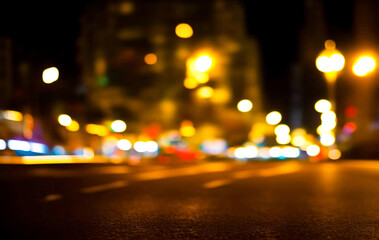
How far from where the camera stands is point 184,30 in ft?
184

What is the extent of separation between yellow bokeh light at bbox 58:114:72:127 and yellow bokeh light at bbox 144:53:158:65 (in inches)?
618

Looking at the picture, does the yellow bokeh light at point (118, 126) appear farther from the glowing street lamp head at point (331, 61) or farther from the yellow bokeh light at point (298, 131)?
the yellow bokeh light at point (298, 131)

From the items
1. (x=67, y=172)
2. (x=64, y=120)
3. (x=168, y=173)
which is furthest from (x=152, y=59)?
(x=168, y=173)

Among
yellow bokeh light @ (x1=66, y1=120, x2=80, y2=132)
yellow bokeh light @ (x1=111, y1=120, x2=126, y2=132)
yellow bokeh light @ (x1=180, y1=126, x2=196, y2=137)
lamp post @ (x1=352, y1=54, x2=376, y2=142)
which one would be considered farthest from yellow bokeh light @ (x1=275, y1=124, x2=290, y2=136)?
yellow bokeh light @ (x1=66, y1=120, x2=80, y2=132)

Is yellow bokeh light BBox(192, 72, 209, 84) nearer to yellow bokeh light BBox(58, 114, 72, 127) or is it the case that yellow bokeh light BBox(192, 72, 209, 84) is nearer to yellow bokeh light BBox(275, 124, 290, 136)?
yellow bokeh light BBox(58, 114, 72, 127)

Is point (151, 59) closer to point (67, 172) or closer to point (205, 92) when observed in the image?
point (205, 92)

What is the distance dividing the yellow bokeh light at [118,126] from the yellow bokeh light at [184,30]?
12094 mm

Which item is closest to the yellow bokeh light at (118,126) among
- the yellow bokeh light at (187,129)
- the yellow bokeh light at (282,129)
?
the yellow bokeh light at (187,129)

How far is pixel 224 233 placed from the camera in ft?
21.2

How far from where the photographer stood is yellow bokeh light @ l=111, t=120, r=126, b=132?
48625mm

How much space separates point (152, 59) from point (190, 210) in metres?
47.2

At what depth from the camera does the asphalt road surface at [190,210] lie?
653 cm

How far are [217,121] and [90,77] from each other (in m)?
14.7

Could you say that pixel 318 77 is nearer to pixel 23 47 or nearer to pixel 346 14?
pixel 346 14
